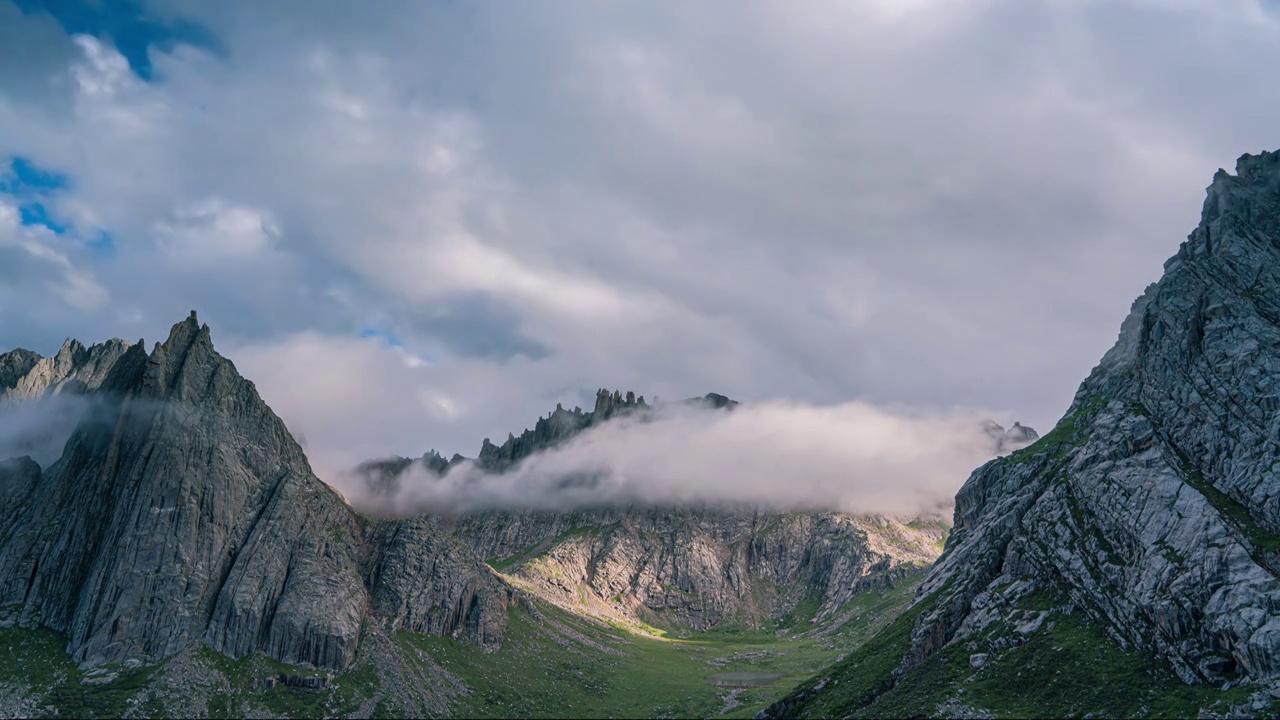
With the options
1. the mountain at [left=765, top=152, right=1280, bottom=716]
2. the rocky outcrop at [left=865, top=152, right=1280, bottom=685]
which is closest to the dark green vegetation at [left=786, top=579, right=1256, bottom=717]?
the mountain at [left=765, top=152, right=1280, bottom=716]

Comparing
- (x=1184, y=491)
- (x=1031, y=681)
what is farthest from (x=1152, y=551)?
(x=1031, y=681)

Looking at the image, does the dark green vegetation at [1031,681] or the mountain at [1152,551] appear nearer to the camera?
the dark green vegetation at [1031,681]

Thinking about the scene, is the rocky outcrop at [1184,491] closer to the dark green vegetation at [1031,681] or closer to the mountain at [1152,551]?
the mountain at [1152,551]

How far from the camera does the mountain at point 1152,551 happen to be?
365ft

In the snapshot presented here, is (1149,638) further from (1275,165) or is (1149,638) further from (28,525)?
(28,525)

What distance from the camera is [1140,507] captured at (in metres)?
138

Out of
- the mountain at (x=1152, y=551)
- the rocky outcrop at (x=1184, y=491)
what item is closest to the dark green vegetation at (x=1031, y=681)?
the mountain at (x=1152, y=551)

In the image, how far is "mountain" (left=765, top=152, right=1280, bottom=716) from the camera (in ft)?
365

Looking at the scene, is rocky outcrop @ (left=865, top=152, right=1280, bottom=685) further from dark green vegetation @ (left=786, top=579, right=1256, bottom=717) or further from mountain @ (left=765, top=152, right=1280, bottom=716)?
dark green vegetation @ (left=786, top=579, right=1256, bottom=717)

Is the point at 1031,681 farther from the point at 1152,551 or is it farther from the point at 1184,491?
the point at 1184,491

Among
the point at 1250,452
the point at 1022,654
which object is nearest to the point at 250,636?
the point at 1022,654

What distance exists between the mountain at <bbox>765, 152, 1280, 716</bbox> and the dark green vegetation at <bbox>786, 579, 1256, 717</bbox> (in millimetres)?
357

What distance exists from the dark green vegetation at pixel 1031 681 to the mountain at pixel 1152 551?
36 cm

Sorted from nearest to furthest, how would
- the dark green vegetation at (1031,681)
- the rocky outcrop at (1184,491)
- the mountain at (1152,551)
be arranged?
the dark green vegetation at (1031,681) < the mountain at (1152,551) < the rocky outcrop at (1184,491)
